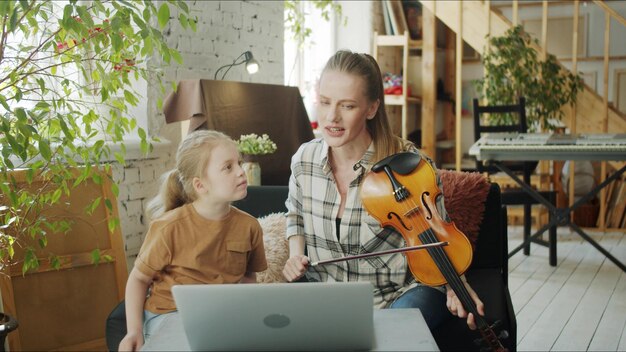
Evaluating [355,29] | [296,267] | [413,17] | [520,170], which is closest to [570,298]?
[520,170]

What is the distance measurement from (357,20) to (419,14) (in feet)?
2.69

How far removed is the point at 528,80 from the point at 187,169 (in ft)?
14.1

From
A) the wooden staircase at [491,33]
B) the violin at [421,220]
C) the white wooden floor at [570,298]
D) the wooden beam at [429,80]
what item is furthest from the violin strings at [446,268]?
the wooden beam at [429,80]

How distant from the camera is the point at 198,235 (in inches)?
69.6

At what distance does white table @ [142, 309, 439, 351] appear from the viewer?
117cm

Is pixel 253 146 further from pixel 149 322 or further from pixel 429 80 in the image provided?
pixel 429 80

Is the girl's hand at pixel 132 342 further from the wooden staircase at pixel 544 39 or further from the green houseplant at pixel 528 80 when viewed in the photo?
the wooden staircase at pixel 544 39

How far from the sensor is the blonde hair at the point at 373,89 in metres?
1.78

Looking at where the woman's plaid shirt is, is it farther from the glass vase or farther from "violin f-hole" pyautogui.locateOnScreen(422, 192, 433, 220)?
the glass vase

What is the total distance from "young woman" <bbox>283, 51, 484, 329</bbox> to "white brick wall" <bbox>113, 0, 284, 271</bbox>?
1.74 m

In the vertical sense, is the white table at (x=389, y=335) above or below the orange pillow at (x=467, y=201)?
below

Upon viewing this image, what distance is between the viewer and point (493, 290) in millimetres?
2002

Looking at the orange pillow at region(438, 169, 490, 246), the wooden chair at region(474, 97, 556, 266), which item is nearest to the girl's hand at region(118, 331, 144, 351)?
the orange pillow at region(438, 169, 490, 246)

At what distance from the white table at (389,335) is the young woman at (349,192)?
0.44m
